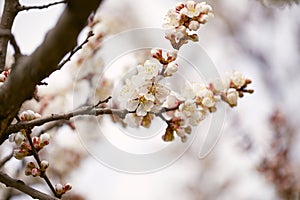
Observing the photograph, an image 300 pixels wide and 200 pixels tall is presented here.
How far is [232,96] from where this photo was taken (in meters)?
1.03

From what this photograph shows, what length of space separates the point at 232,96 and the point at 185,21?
0.59ft

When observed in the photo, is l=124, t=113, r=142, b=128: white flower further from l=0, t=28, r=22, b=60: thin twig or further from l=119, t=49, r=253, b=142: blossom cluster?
l=0, t=28, r=22, b=60: thin twig

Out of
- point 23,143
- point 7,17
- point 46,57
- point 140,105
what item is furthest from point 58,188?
point 46,57

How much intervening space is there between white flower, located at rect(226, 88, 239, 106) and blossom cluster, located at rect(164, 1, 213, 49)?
5.6 inches

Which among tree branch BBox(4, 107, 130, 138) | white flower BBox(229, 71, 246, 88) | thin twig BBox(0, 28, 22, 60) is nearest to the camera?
thin twig BBox(0, 28, 22, 60)

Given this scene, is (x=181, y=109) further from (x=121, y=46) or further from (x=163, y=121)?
(x=121, y=46)

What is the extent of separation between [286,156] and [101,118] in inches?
58.2

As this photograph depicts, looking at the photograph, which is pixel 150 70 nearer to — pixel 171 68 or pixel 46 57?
pixel 171 68

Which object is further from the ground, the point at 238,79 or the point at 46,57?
the point at 238,79

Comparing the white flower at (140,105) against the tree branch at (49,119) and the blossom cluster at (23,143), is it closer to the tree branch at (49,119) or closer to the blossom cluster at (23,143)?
the tree branch at (49,119)

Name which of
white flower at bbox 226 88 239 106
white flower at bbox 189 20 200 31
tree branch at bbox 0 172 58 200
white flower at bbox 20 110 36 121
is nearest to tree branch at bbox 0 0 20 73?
white flower at bbox 20 110 36 121

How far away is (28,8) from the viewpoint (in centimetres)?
87

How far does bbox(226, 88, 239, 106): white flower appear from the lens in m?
1.03

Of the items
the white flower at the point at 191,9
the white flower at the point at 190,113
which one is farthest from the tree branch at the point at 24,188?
the white flower at the point at 191,9
